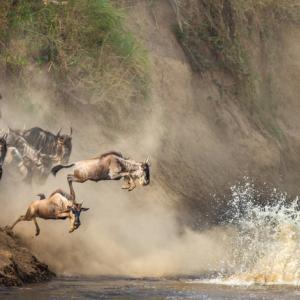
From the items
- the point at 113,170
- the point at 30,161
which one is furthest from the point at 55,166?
the point at 113,170

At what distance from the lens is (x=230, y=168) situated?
24.2 meters

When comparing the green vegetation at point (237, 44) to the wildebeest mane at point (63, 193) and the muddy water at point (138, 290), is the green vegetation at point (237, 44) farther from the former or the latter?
the muddy water at point (138, 290)

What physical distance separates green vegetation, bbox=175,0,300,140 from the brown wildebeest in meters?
9.35

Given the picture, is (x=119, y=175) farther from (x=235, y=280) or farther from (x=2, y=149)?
(x=235, y=280)

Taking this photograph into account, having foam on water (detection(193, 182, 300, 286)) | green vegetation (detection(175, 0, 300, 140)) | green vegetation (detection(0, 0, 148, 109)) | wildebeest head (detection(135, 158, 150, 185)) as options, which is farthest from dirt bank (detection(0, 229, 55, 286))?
green vegetation (detection(175, 0, 300, 140))

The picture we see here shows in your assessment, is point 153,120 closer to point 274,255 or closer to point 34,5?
point 34,5

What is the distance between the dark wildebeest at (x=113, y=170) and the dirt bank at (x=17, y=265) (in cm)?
112

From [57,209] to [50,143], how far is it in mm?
1971

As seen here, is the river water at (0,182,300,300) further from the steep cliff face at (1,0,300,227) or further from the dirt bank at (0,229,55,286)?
the steep cliff face at (1,0,300,227)

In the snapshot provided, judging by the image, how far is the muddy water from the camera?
14.1 m

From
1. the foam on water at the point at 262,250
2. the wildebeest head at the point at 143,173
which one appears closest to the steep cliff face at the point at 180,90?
the foam on water at the point at 262,250

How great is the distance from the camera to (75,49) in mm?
20734

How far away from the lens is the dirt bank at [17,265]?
48.3ft

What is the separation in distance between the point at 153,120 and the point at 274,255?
595cm
